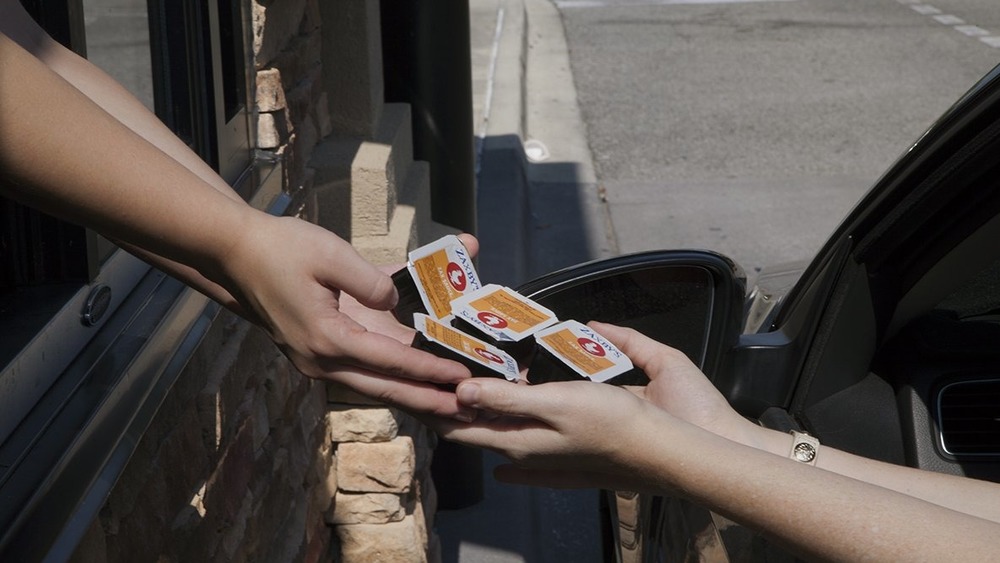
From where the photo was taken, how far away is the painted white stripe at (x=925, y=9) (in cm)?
1316

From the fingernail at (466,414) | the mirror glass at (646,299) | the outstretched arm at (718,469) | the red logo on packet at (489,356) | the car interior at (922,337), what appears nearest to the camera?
the outstretched arm at (718,469)

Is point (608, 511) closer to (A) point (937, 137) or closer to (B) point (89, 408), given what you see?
(A) point (937, 137)

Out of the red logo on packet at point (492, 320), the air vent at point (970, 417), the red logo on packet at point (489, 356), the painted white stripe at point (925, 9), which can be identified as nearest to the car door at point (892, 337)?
the air vent at point (970, 417)

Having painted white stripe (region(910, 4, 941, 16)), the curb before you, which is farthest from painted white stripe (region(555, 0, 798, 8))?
the curb

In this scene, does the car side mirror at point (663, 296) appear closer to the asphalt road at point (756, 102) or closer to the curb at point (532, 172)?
the curb at point (532, 172)

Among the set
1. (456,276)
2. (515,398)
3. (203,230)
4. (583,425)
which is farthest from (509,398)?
(456,276)

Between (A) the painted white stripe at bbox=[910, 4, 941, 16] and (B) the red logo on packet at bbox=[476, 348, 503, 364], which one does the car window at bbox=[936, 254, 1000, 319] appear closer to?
(B) the red logo on packet at bbox=[476, 348, 503, 364]

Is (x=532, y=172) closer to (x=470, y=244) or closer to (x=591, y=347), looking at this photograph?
(x=470, y=244)

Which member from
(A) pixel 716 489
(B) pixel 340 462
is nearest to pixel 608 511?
(B) pixel 340 462

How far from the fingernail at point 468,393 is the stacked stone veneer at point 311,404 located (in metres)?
0.62

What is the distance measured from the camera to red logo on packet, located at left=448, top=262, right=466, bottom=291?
2.25m

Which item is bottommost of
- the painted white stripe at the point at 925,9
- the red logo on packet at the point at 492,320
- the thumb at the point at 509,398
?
the painted white stripe at the point at 925,9

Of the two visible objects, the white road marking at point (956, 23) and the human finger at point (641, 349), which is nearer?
the human finger at point (641, 349)

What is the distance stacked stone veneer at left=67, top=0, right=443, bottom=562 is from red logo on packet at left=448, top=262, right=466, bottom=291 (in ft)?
1.65
